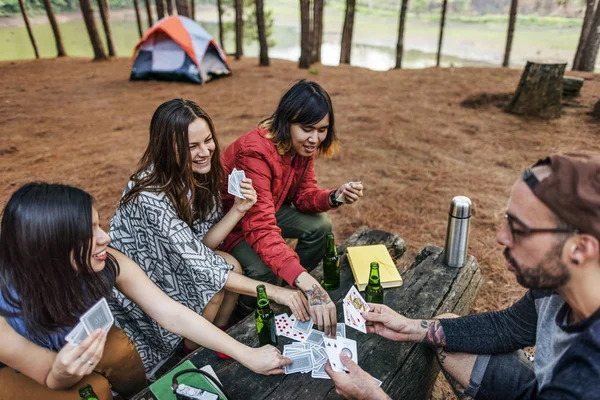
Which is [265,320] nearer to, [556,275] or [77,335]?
[77,335]

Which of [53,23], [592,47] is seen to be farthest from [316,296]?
[53,23]

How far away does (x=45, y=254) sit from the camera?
1.51 metres

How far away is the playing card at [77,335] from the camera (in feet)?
4.62

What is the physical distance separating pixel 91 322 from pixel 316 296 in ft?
3.44

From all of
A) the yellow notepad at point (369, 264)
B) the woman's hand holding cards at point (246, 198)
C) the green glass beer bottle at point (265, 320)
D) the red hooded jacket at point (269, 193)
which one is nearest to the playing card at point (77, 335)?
the green glass beer bottle at point (265, 320)

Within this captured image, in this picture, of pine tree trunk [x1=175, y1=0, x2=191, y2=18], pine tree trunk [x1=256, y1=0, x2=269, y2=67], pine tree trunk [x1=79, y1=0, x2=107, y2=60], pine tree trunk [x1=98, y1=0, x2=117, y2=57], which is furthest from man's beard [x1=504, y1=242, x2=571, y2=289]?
pine tree trunk [x1=98, y1=0, x2=117, y2=57]

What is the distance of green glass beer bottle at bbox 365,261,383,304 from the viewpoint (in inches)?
87.1

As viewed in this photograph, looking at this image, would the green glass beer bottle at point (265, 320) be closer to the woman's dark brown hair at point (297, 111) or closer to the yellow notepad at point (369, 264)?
the yellow notepad at point (369, 264)

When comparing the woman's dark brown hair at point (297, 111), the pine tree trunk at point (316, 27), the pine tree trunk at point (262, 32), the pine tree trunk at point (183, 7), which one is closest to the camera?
the woman's dark brown hair at point (297, 111)

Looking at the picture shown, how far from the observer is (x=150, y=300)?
1.91m

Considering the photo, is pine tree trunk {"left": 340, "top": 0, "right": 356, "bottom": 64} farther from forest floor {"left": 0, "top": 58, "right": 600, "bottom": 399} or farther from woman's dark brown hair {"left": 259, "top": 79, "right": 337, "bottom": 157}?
woman's dark brown hair {"left": 259, "top": 79, "right": 337, "bottom": 157}

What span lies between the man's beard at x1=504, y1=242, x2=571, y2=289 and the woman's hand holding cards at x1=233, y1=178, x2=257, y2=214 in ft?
5.08

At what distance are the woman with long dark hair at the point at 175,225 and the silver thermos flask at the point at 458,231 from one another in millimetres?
1077

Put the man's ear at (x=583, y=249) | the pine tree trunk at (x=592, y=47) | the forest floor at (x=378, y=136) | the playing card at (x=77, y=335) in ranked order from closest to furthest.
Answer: the man's ear at (x=583, y=249) < the playing card at (x=77, y=335) < the forest floor at (x=378, y=136) < the pine tree trunk at (x=592, y=47)
